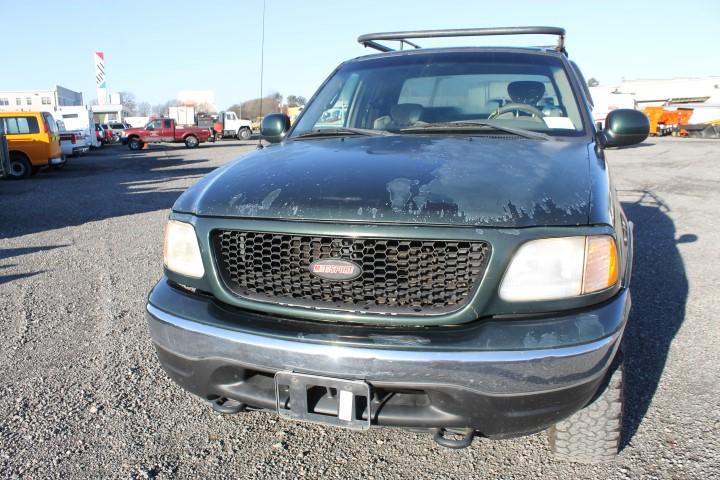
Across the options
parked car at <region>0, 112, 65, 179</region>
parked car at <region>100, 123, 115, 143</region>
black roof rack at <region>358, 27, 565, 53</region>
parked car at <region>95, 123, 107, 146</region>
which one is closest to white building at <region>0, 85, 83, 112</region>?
parked car at <region>100, 123, 115, 143</region>

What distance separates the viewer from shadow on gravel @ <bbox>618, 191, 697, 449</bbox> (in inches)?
117

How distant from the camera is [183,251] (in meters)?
2.26

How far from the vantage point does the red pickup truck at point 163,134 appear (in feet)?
111

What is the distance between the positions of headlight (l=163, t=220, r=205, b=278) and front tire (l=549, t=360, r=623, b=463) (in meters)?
1.57

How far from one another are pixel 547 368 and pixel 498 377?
0.53ft

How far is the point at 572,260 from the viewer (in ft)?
6.27

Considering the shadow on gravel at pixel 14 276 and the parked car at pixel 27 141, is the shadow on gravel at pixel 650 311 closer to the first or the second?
the shadow on gravel at pixel 14 276

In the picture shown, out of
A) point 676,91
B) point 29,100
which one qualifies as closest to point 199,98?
point 29,100

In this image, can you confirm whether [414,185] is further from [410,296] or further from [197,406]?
[197,406]

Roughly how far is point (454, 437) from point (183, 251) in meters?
1.26

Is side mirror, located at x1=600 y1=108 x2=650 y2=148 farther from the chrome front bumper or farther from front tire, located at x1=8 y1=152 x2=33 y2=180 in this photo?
front tire, located at x1=8 y1=152 x2=33 y2=180

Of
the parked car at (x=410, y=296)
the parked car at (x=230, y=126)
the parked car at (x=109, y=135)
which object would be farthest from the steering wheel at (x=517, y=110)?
the parked car at (x=230, y=126)

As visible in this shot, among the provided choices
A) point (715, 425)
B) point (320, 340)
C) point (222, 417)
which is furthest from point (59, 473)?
point (715, 425)

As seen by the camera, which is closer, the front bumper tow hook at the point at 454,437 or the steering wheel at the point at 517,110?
the front bumper tow hook at the point at 454,437
